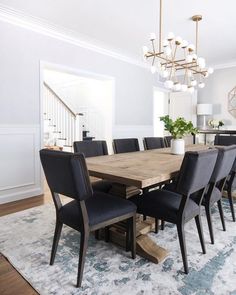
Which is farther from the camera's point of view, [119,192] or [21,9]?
[21,9]

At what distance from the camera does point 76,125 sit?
5.73 m

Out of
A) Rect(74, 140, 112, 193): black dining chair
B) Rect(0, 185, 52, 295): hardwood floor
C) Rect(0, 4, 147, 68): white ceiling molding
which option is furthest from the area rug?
Rect(0, 4, 147, 68): white ceiling molding

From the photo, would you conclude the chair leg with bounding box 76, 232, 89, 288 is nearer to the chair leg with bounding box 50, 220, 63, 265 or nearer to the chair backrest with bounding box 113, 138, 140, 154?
the chair leg with bounding box 50, 220, 63, 265

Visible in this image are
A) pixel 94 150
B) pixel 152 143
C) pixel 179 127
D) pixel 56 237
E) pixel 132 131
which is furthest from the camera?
pixel 132 131

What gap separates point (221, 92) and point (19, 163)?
4.78 metres

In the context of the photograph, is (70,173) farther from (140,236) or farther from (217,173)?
(217,173)

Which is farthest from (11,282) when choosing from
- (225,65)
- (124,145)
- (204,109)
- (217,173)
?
(225,65)

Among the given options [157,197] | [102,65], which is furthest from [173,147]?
[102,65]

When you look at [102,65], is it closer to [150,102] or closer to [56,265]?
[150,102]

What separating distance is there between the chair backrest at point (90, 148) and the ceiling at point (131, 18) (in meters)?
1.67

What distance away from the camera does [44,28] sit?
11.5ft

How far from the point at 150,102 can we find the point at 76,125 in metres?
1.84

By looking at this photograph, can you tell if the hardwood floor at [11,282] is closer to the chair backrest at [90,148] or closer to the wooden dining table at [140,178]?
the wooden dining table at [140,178]

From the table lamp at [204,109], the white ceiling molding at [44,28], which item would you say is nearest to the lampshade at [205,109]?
the table lamp at [204,109]
